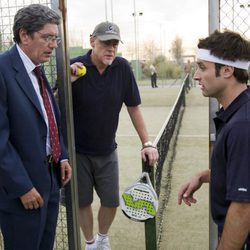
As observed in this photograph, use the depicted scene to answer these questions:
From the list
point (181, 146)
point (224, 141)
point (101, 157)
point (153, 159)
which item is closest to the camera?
point (224, 141)

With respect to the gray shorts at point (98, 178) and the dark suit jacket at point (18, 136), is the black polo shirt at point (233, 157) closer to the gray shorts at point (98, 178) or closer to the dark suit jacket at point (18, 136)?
the dark suit jacket at point (18, 136)

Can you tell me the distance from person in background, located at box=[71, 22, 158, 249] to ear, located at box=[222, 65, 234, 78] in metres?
1.14

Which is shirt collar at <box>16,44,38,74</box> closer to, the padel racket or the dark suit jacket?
the dark suit jacket

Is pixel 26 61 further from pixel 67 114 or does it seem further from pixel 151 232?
pixel 151 232

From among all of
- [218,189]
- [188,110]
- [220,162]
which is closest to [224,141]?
[220,162]

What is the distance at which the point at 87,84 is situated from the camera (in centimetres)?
318

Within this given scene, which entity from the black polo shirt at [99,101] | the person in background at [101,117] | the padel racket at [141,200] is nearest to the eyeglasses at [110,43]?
the person in background at [101,117]

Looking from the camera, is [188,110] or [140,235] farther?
[188,110]

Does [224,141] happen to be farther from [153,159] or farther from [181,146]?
[181,146]

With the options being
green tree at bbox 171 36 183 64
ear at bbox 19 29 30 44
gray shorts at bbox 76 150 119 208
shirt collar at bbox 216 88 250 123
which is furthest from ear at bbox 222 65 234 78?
green tree at bbox 171 36 183 64

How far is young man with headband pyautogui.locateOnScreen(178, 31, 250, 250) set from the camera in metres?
1.69

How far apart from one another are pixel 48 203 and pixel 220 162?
A: 116 cm

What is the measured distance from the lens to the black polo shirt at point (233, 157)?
1.68m

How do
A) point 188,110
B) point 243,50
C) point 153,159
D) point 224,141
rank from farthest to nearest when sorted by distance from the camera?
point 188,110
point 153,159
point 243,50
point 224,141
